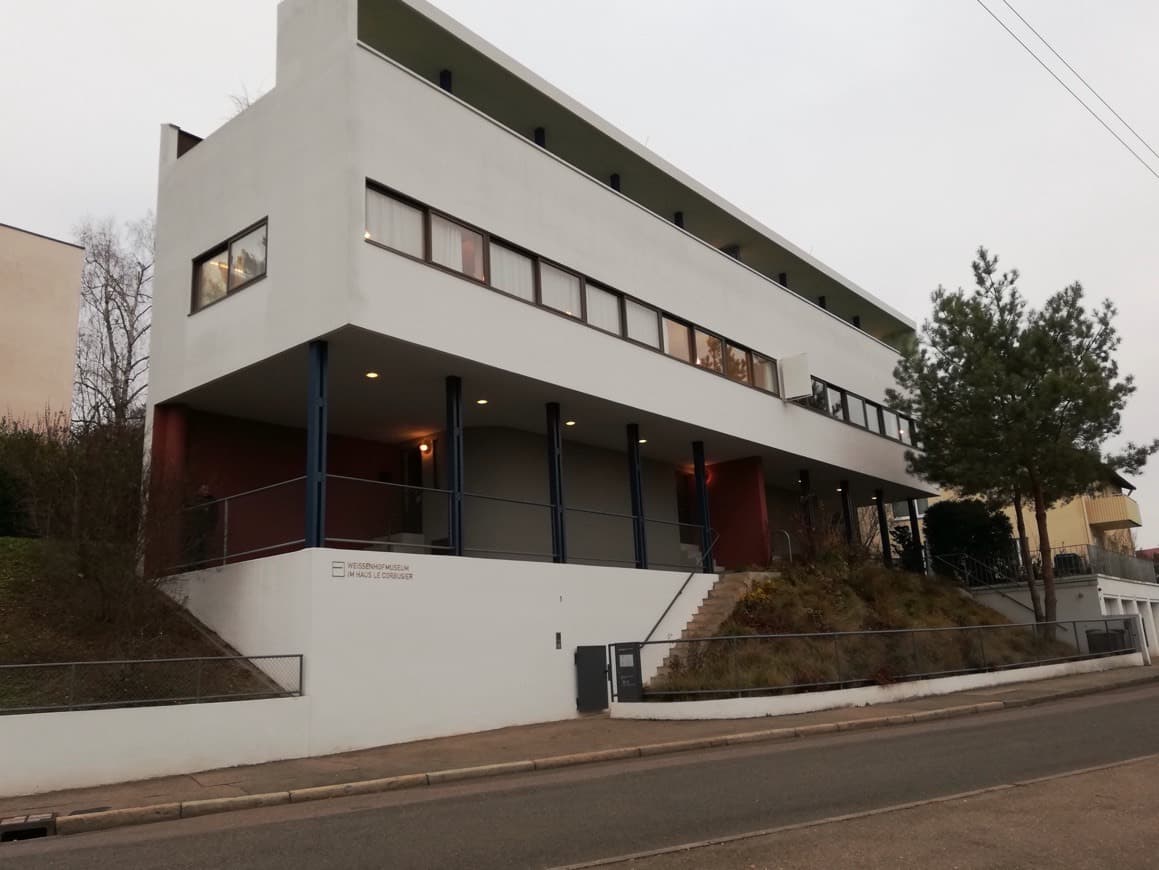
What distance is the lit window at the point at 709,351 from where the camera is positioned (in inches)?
931

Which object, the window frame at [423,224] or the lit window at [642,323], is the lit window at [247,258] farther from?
the lit window at [642,323]

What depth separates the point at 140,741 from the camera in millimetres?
11469

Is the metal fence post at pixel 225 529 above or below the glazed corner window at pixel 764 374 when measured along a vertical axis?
below

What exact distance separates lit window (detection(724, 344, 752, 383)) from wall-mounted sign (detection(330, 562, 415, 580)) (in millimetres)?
12285

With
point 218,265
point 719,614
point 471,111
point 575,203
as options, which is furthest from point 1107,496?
point 218,265

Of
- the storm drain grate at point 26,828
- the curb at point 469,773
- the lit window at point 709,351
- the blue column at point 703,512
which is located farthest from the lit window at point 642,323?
the storm drain grate at point 26,828

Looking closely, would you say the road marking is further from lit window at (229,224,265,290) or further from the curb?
lit window at (229,224,265,290)

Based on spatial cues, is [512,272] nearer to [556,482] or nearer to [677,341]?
[556,482]

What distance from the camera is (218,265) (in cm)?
1795

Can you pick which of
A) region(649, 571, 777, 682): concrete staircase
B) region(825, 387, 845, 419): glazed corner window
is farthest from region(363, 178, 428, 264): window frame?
region(825, 387, 845, 419): glazed corner window

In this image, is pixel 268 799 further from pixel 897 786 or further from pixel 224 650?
pixel 897 786

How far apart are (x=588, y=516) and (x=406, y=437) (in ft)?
16.2

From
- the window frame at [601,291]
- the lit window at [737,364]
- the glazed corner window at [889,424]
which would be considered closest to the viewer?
the window frame at [601,291]

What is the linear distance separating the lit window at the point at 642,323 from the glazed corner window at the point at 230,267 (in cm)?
819
